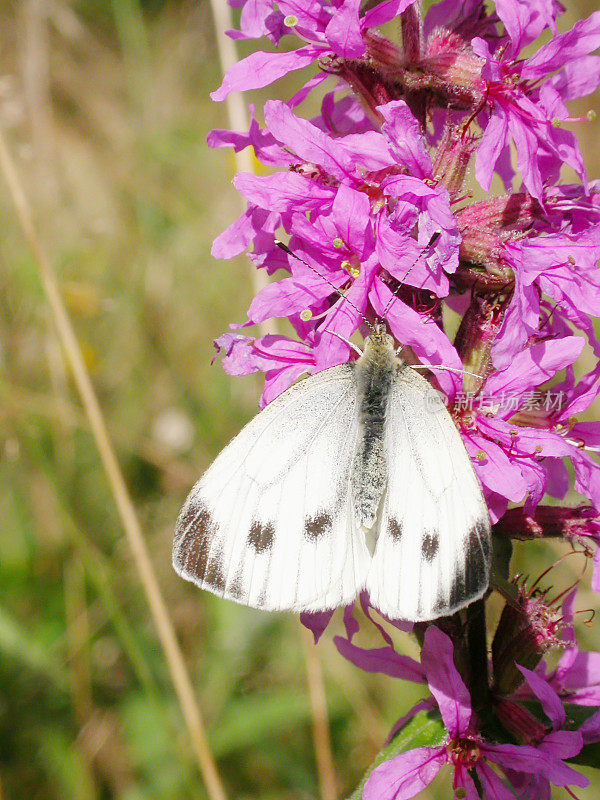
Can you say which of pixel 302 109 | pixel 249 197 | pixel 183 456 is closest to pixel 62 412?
pixel 183 456

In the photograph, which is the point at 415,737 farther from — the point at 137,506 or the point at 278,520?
the point at 137,506

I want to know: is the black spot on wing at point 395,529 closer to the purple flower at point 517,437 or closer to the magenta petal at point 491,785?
the purple flower at point 517,437

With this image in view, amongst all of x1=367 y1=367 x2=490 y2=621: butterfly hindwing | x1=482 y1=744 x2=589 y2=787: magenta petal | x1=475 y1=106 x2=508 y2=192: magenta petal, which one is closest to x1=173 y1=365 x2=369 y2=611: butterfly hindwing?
x1=367 y1=367 x2=490 y2=621: butterfly hindwing

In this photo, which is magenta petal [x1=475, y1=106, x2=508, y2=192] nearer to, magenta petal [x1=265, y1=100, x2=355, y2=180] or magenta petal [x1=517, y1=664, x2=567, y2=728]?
magenta petal [x1=265, y1=100, x2=355, y2=180]

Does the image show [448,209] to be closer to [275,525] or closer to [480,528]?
[480,528]

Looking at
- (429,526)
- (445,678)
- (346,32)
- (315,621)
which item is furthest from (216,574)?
(346,32)

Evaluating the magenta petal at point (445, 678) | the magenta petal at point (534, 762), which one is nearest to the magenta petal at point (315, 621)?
the magenta petal at point (445, 678)
